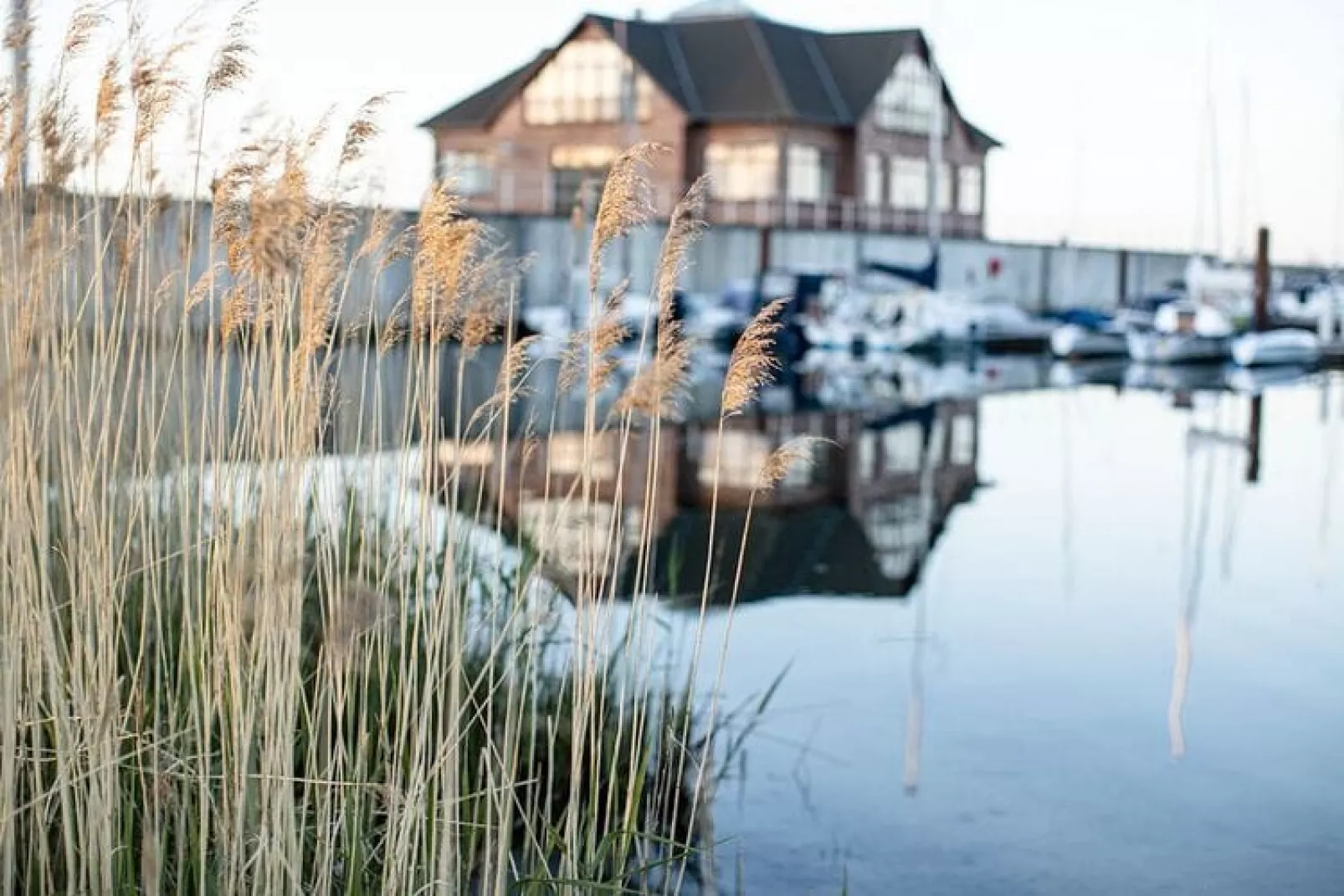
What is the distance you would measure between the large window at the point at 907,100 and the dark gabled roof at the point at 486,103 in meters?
8.38

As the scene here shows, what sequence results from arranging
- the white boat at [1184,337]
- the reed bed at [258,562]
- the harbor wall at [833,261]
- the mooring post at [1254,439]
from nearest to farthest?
the reed bed at [258,562] → the mooring post at [1254,439] → the white boat at [1184,337] → the harbor wall at [833,261]

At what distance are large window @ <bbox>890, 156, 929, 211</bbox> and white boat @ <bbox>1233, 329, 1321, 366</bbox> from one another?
49.8 feet

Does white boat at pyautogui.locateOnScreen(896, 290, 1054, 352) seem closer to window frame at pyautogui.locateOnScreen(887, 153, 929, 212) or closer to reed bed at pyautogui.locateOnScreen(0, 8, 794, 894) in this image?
window frame at pyautogui.locateOnScreen(887, 153, 929, 212)

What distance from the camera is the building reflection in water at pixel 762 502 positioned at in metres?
7.29

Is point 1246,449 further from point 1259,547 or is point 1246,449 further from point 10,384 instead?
point 10,384

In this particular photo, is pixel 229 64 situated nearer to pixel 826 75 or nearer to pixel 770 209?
pixel 770 209

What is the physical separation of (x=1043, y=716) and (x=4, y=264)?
3.89 m

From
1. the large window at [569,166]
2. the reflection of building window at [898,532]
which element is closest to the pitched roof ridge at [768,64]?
the large window at [569,166]

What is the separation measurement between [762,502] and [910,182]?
33.9m

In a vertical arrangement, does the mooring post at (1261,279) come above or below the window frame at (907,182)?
below

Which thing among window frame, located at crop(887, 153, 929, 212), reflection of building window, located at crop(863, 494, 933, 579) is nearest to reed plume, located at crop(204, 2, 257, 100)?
reflection of building window, located at crop(863, 494, 933, 579)

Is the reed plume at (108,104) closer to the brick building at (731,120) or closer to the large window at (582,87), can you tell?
the brick building at (731,120)

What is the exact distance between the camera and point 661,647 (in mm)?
5703

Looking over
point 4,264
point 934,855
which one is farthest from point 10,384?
point 934,855
